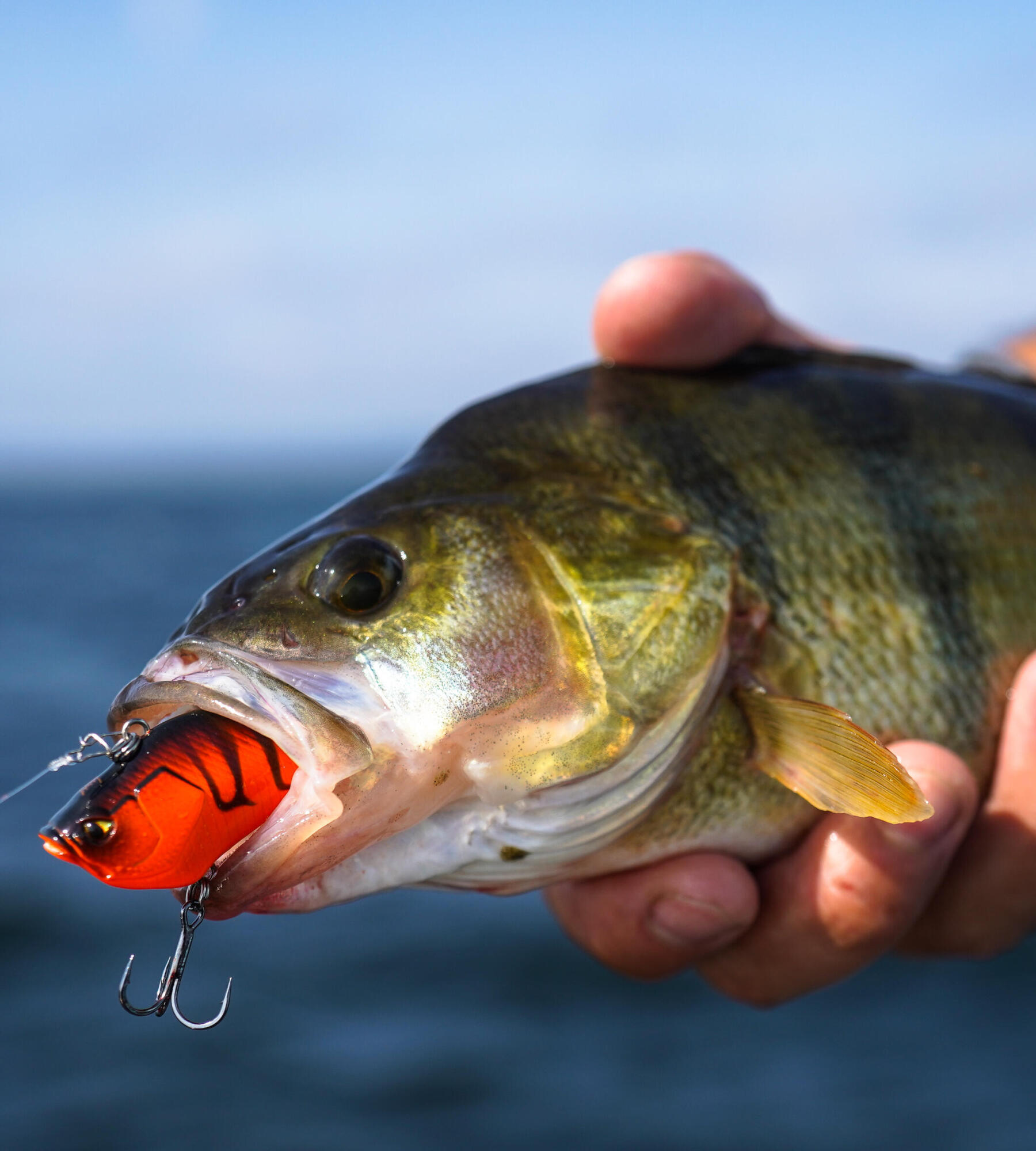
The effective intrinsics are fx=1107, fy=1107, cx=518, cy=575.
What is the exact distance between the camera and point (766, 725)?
100 inches

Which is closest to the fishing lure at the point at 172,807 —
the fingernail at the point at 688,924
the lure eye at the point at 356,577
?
the lure eye at the point at 356,577

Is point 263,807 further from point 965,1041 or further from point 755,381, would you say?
point 965,1041

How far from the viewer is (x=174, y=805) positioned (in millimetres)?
1892

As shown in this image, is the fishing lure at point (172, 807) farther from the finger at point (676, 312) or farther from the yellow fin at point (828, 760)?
the finger at point (676, 312)

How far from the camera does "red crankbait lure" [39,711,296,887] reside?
5.96ft

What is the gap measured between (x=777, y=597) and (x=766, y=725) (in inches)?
13.0

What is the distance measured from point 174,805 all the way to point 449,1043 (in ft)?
38.4

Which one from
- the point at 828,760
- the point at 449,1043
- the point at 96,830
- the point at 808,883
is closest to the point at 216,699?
the point at 96,830

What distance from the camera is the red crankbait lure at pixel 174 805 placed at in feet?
5.96

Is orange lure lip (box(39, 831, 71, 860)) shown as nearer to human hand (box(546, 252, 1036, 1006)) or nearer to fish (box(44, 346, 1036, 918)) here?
fish (box(44, 346, 1036, 918))

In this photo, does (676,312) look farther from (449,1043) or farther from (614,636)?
(449,1043)

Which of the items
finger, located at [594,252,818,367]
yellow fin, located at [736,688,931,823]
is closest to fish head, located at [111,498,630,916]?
yellow fin, located at [736,688,931,823]

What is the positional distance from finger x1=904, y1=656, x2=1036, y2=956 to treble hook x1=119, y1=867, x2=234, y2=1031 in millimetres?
2174

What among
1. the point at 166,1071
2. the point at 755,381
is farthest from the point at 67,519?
the point at 755,381
